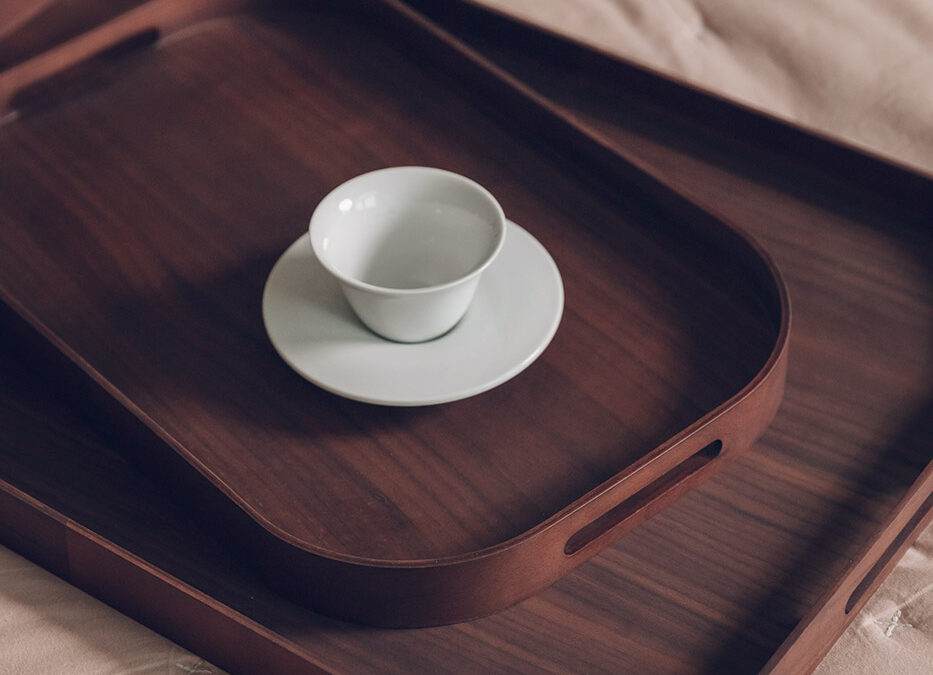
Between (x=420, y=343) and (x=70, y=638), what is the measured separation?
0.22 metres

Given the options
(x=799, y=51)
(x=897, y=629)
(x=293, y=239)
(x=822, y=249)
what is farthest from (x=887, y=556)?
(x=799, y=51)

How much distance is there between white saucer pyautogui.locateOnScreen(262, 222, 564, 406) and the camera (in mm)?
584

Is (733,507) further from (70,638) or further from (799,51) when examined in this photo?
(799,51)

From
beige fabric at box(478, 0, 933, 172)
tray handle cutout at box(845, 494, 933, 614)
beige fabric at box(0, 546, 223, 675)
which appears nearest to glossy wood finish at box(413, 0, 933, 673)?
tray handle cutout at box(845, 494, 933, 614)

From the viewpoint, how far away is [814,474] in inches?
24.0

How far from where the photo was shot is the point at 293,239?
2.27ft

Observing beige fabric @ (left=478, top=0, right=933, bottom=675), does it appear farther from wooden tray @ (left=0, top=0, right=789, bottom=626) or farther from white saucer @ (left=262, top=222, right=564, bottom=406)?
white saucer @ (left=262, top=222, right=564, bottom=406)

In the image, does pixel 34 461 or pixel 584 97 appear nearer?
pixel 34 461

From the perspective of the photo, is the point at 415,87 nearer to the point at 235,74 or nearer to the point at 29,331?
the point at 235,74

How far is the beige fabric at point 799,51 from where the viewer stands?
2.97 feet

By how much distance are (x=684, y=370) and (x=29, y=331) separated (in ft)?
1.13

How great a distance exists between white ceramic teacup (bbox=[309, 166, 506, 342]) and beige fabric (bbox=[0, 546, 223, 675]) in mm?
188

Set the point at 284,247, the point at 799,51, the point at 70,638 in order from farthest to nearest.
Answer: the point at 799,51 < the point at 284,247 < the point at 70,638

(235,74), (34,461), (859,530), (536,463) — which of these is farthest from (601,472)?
(235,74)
